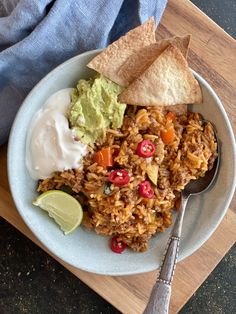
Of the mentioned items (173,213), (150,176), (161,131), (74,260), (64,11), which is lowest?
(74,260)

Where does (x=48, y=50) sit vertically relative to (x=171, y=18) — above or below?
below

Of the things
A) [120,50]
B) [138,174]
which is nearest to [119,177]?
[138,174]

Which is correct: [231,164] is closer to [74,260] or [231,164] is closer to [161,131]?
[161,131]

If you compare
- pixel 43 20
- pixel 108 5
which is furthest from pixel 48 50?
pixel 108 5

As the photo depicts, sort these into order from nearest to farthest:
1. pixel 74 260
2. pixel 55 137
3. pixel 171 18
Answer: pixel 55 137, pixel 74 260, pixel 171 18

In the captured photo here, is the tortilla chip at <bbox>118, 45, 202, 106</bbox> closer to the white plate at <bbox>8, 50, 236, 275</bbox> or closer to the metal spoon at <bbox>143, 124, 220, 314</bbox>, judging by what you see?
the white plate at <bbox>8, 50, 236, 275</bbox>

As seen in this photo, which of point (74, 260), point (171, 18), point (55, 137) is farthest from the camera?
point (171, 18)

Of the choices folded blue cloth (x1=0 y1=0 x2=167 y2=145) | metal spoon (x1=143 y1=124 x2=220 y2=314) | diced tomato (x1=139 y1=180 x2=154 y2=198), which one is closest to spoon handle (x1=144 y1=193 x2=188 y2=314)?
metal spoon (x1=143 y1=124 x2=220 y2=314)
